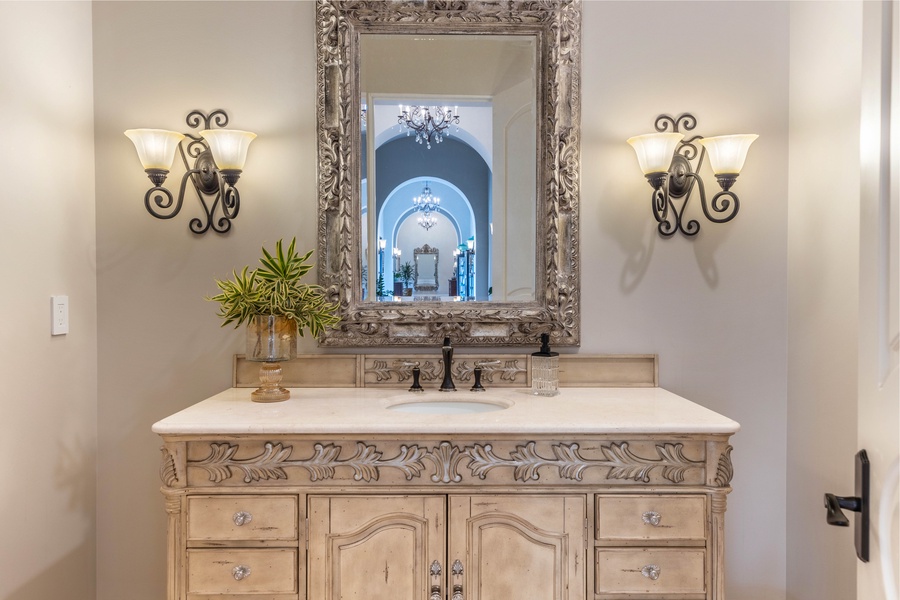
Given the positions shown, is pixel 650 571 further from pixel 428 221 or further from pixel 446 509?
pixel 428 221

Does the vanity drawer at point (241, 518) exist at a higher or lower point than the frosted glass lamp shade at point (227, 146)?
lower

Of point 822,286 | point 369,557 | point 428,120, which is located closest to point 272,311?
point 369,557

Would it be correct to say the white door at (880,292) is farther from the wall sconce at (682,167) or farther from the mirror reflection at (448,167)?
the mirror reflection at (448,167)

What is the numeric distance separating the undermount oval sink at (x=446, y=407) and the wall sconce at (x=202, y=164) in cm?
87

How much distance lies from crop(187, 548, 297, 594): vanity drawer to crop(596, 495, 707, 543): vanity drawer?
0.78 metres

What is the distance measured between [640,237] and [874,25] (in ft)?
3.48

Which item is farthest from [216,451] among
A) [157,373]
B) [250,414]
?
[157,373]

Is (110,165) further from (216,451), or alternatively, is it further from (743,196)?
(743,196)

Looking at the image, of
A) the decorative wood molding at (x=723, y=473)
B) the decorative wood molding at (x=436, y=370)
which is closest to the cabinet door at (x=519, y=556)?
the decorative wood molding at (x=723, y=473)

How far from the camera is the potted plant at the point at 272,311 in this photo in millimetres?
1622

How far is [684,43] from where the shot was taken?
194 centimetres

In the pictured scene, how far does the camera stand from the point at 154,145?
5.78 feet

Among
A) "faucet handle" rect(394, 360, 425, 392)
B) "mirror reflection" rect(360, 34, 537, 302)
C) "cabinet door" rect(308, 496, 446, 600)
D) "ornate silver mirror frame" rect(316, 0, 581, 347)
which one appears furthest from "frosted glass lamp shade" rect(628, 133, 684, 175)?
"cabinet door" rect(308, 496, 446, 600)

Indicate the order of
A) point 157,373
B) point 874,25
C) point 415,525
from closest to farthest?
point 874,25, point 415,525, point 157,373
